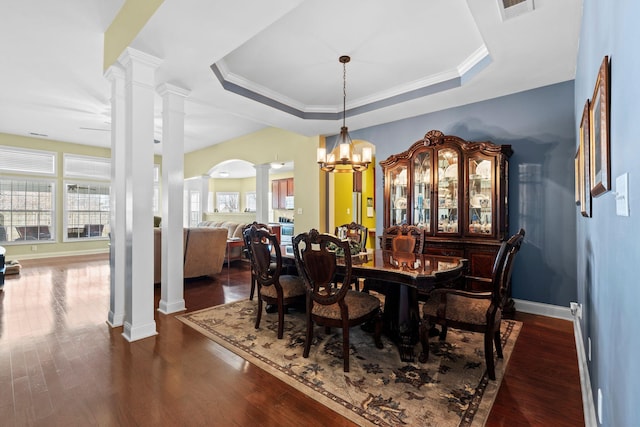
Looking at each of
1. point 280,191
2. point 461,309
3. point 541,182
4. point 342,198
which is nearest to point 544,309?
point 541,182

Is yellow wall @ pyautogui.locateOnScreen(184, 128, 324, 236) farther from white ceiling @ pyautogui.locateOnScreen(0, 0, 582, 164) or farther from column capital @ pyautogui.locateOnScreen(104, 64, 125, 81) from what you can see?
column capital @ pyautogui.locateOnScreen(104, 64, 125, 81)

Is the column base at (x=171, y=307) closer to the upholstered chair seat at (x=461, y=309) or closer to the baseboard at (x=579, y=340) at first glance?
the upholstered chair seat at (x=461, y=309)

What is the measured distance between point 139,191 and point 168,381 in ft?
5.51

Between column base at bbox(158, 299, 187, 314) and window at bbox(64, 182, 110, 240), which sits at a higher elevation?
window at bbox(64, 182, 110, 240)

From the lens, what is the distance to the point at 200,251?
193 inches

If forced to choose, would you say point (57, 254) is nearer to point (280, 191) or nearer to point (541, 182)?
point (280, 191)

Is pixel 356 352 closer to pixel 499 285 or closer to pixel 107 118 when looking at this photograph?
pixel 499 285

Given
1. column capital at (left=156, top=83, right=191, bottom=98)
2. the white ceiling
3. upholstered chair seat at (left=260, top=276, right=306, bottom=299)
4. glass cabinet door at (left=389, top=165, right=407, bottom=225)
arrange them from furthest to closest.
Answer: glass cabinet door at (left=389, top=165, right=407, bottom=225) → column capital at (left=156, top=83, right=191, bottom=98) → upholstered chair seat at (left=260, top=276, right=306, bottom=299) → the white ceiling

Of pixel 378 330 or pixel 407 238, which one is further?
pixel 407 238

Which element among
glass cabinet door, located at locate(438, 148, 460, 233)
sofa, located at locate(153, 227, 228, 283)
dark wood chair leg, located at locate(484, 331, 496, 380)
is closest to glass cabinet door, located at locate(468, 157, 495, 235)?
glass cabinet door, located at locate(438, 148, 460, 233)

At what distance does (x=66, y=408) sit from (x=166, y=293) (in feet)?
5.85

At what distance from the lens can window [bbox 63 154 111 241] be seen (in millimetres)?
7688

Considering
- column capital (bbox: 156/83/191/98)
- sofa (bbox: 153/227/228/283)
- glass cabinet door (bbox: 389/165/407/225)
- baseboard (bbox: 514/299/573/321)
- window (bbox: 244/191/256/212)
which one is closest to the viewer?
baseboard (bbox: 514/299/573/321)

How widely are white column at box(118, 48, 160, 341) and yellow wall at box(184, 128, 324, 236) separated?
3202 millimetres
